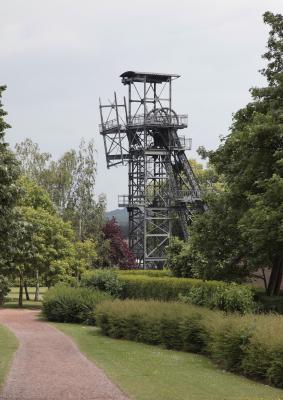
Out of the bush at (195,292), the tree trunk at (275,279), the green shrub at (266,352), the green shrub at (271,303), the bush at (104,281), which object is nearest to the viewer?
the green shrub at (266,352)

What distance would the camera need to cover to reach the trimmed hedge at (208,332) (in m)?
16.1

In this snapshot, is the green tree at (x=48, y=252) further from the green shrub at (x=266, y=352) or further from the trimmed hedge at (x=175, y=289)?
the green shrub at (x=266, y=352)

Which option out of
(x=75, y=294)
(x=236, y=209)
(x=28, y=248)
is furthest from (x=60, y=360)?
(x=75, y=294)

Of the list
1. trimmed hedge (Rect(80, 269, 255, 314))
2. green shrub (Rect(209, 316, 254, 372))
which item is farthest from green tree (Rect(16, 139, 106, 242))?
green shrub (Rect(209, 316, 254, 372))

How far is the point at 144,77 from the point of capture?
60.4m

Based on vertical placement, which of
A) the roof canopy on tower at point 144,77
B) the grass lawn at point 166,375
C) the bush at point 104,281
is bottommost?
the grass lawn at point 166,375

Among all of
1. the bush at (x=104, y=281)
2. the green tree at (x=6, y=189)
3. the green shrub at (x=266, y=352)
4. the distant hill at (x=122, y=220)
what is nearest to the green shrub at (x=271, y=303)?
the green shrub at (x=266, y=352)

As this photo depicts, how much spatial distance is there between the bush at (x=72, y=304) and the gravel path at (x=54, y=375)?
758 cm

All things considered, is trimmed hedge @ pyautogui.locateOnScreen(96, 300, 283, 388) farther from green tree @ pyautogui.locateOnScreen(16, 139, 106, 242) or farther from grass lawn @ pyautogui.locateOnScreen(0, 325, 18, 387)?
green tree @ pyautogui.locateOnScreen(16, 139, 106, 242)

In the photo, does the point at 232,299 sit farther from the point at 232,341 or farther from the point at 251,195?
the point at 232,341

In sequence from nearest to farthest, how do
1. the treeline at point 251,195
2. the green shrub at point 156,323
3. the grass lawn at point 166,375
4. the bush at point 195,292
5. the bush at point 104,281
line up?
the grass lawn at point 166,375 → the treeline at point 251,195 → the green shrub at point 156,323 → the bush at point 195,292 → the bush at point 104,281

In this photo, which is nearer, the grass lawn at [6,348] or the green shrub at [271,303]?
the grass lawn at [6,348]

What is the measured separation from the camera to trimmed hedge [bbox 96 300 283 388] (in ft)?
52.7

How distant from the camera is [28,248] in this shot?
51.6 feet
